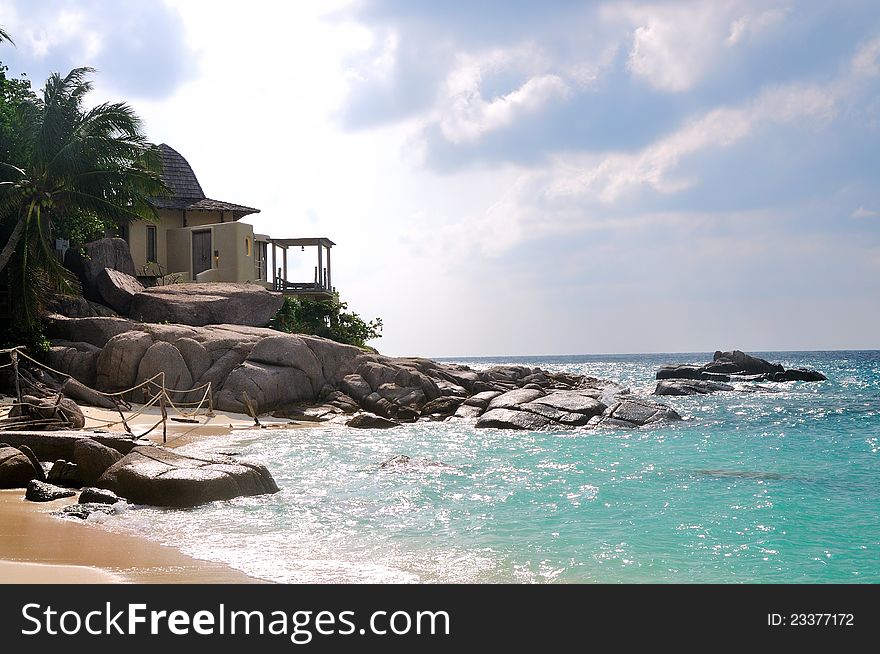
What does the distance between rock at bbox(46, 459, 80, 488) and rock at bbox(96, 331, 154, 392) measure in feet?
39.3

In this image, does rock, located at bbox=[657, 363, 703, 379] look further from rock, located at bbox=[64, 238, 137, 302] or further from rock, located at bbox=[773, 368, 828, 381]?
rock, located at bbox=[64, 238, 137, 302]

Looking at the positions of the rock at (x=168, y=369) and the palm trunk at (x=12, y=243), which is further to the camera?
the rock at (x=168, y=369)

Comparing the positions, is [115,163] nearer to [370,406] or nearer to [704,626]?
[370,406]

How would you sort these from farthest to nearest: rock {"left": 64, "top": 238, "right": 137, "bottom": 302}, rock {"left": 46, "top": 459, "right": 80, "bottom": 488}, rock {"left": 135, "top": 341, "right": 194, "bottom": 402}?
rock {"left": 64, "top": 238, "right": 137, "bottom": 302}
rock {"left": 135, "top": 341, "right": 194, "bottom": 402}
rock {"left": 46, "top": 459, "right": 80, "bottom": 488}

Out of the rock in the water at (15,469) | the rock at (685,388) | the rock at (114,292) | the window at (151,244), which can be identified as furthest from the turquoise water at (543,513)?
the rock at (685,388)

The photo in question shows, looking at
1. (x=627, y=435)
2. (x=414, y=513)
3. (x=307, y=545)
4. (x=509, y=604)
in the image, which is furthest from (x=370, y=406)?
(x=509, y=604)

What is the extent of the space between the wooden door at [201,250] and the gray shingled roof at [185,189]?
67.1 inches

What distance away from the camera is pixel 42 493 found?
35.0 feet

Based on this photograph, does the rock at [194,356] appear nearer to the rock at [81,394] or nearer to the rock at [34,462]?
the rock at [81,394]

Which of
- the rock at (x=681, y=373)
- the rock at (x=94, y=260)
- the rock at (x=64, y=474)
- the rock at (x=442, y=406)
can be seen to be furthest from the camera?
the rock at (x=681, y=373)

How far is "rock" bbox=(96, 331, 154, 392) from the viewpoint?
23.7 meters

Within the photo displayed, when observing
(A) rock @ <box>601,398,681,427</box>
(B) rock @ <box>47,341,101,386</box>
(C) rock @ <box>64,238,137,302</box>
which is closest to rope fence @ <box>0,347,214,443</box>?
(B) rock @ <box>47,341,101,386</box>

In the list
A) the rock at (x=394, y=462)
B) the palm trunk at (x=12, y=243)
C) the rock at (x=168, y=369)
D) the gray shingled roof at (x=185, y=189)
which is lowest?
the rock at (x=394, y=462)

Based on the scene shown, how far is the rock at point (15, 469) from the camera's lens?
1149 centimetres
